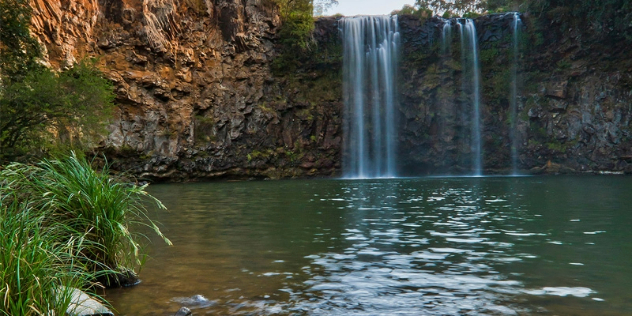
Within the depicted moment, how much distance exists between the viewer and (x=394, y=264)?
8.47m

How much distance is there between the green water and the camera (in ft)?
20.6

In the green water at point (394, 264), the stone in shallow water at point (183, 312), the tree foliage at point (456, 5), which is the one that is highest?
the tree foliage at point (456, 5)

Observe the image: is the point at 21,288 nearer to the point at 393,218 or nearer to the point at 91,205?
the point at 91,205

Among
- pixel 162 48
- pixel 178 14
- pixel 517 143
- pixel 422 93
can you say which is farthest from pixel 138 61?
pixel 517 143

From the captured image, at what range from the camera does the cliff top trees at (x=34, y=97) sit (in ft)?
65.2

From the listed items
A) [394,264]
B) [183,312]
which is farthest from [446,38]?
[183,312]

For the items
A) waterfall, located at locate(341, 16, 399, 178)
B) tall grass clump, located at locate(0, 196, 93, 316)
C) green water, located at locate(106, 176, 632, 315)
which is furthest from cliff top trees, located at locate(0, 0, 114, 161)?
waterfall, located at locate(341, 16, 399, 178)

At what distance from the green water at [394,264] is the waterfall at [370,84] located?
95.2 feet

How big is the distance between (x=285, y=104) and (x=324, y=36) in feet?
25.4

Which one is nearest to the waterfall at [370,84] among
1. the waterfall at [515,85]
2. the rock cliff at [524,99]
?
the rock cliff at [524,99]

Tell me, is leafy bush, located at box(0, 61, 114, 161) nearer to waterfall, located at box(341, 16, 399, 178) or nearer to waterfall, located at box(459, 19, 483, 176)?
waterfall, located at box(341, 16, 399, 178)

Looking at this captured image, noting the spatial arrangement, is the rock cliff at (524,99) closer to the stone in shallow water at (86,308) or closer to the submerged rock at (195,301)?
the submerged rock at (195,301)

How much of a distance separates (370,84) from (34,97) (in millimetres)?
30246

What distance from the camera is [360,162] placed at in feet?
145
